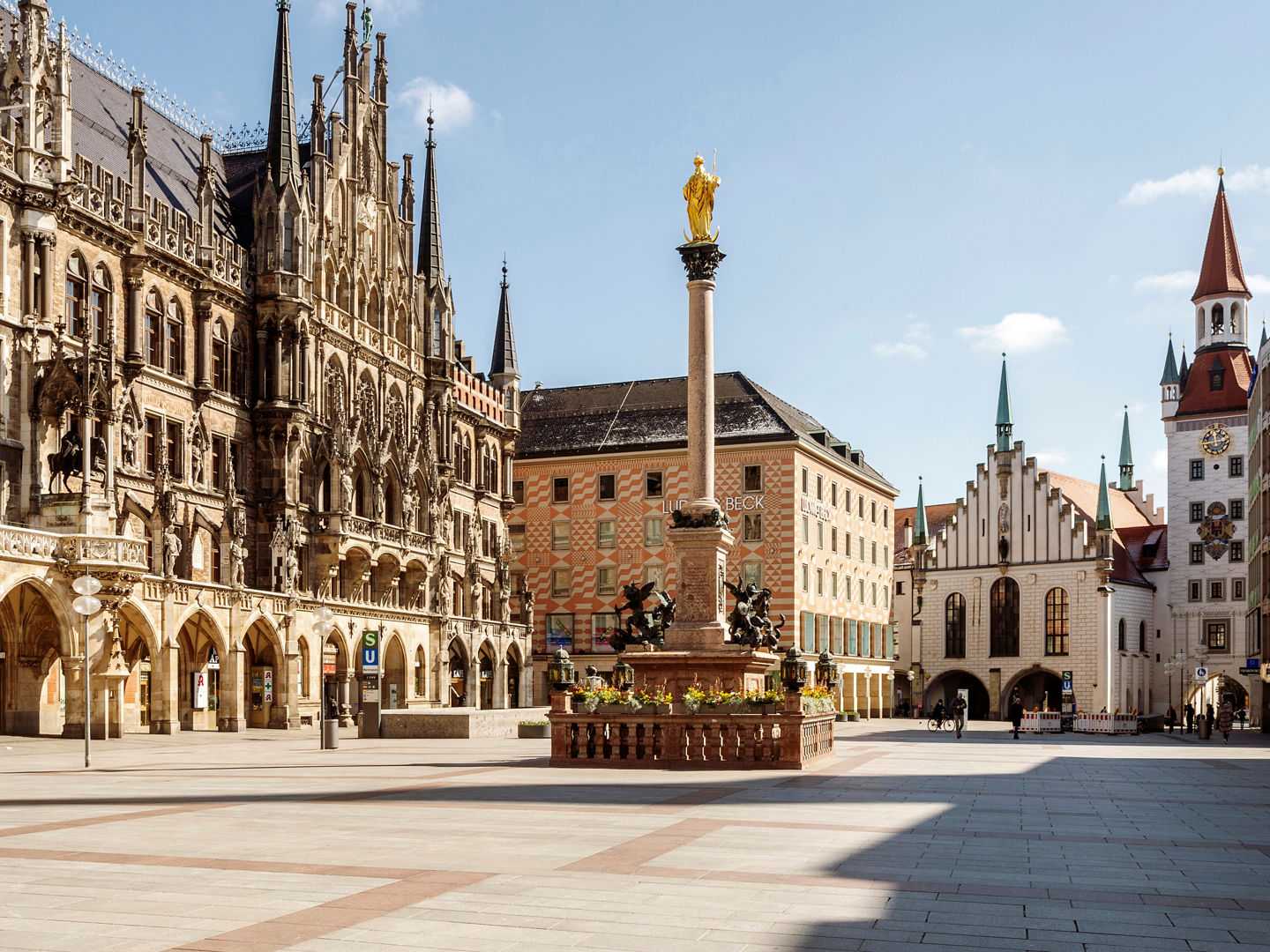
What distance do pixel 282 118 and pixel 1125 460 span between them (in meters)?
95.6

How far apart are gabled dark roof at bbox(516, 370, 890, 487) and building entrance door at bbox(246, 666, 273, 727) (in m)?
32.5

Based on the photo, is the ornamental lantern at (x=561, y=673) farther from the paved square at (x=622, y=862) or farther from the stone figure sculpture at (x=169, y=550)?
the stone figure sculpture at (x=169, y=550)

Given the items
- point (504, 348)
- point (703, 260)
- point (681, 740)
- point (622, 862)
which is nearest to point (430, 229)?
point (504, 348)

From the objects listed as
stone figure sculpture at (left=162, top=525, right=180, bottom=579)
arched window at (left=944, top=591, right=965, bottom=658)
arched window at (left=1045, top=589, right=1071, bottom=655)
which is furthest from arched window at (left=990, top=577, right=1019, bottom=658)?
stone figure sculpture at (left=162, top=525, right=180, bottom=579)

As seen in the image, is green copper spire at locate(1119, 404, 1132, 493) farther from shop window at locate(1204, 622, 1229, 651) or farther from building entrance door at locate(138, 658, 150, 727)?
building entrance door at locate(138, 658, 150, 727)

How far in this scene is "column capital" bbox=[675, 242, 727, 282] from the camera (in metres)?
35.8

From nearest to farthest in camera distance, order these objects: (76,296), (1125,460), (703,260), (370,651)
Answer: (703,260) → (370,651) → (76,296) → (1125,460)

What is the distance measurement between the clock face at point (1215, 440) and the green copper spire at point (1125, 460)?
24312 millimetres

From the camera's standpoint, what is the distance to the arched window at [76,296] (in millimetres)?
45188

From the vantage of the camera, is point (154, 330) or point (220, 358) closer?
point (154, 330)

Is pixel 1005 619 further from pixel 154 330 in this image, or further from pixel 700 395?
pixel 700 395

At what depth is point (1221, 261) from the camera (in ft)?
355

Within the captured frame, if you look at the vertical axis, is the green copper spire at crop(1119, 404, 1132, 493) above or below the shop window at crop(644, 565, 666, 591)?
above

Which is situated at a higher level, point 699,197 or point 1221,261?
point 1221,261
